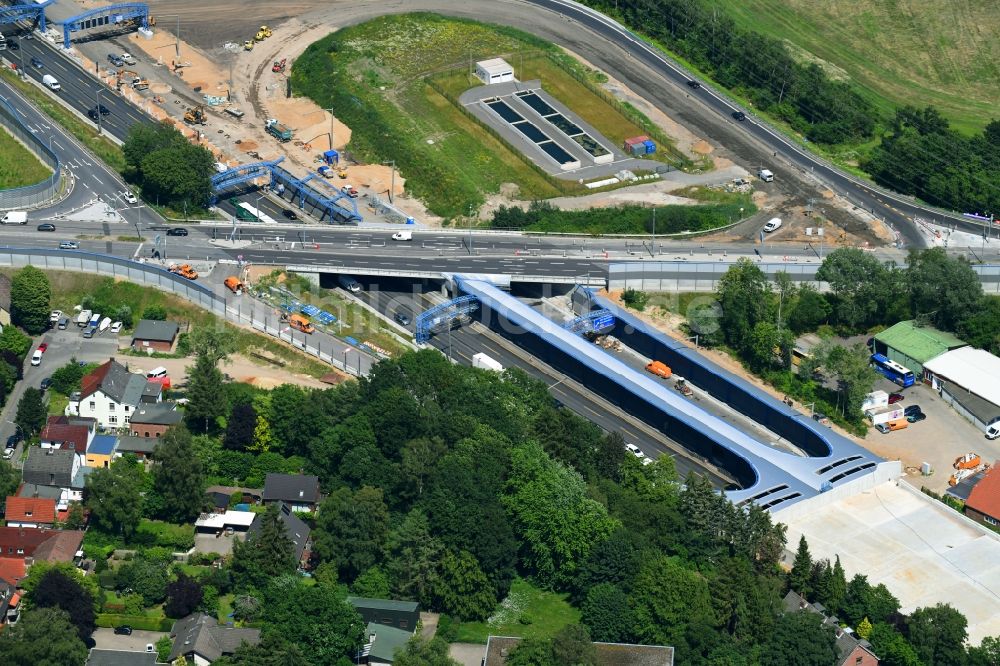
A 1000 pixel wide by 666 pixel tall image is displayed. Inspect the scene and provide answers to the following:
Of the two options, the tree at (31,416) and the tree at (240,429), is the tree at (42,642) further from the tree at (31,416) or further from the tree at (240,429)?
the tree at (31,416)

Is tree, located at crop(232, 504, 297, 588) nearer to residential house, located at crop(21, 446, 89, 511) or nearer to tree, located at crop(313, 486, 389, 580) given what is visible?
tree, located at crop(313, 486, 389, 580)

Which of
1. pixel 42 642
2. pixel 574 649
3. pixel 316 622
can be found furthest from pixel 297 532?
pixel 574 649

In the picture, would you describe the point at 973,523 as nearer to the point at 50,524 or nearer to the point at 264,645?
the point at 264,645

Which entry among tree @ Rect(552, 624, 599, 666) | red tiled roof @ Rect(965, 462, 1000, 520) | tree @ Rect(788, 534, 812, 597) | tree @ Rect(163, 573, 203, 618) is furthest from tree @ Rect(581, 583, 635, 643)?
red tiled roof @ Rect(965, 462, 1000, 520)

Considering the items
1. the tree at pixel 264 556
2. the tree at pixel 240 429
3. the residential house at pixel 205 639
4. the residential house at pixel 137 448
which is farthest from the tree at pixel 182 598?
the residential house at pixel 137 448

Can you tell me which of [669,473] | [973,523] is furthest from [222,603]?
[973,523]
